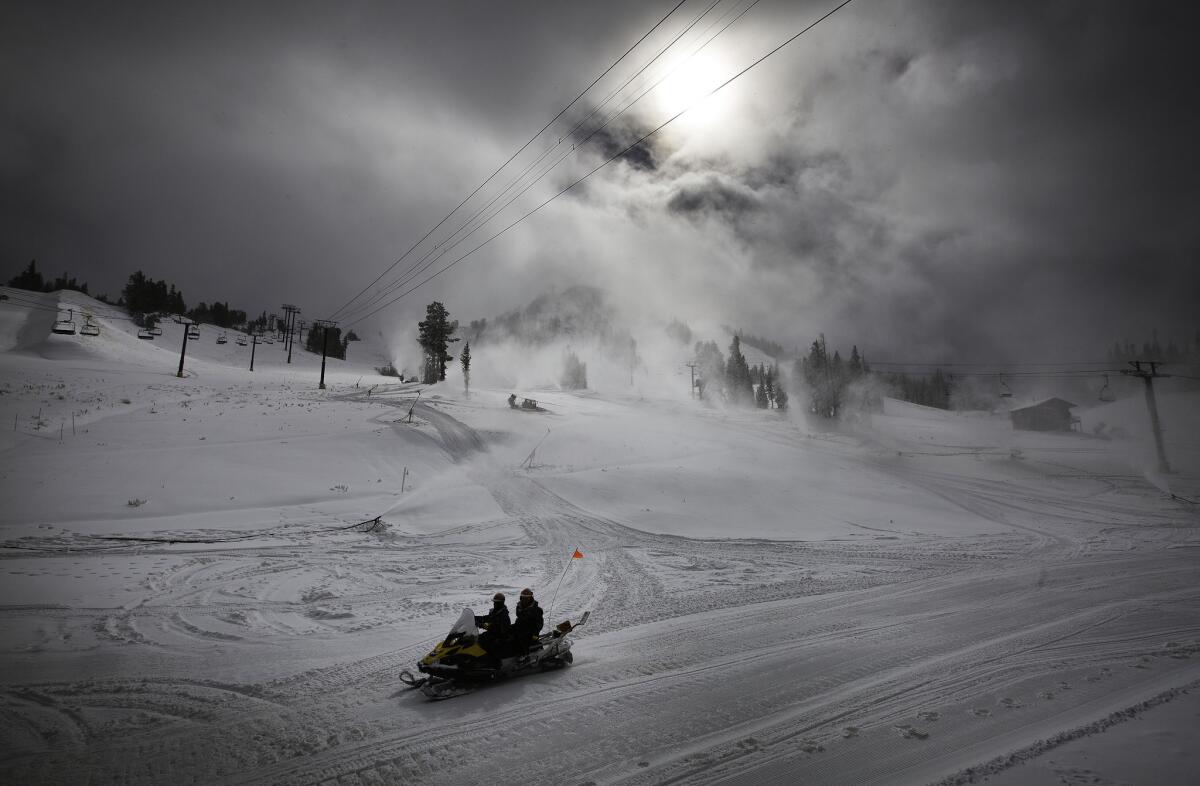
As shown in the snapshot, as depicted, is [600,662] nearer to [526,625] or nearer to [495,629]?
[526,625]

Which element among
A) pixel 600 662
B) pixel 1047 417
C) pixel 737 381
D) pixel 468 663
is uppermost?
pixel 737 381

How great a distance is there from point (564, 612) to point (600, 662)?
3.12 meters

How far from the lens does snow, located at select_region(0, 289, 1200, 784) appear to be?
18.4 ft

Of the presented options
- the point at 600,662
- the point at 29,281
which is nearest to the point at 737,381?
the point at 600,662

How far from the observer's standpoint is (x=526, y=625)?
7.95m

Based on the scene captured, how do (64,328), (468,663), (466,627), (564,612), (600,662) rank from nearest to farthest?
(468,663) → (466,627) → (600,662) → (564,612) → (64,328)

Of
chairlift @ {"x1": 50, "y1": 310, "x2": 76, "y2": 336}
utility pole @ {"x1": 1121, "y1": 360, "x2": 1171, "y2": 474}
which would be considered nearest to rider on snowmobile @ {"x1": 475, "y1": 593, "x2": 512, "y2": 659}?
utility pole @ {"x1": 1121, "y1": 360, "x2": 1171, "y2": 474}

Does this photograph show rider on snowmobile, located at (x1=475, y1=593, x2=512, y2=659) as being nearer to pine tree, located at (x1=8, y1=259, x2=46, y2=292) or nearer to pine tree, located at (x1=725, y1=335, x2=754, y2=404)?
pine tree, located at (x1=725, y1=335, x2=754, y2=404)

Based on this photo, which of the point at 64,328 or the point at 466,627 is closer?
the point at 466,627

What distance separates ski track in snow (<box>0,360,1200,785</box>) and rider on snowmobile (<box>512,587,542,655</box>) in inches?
20.0

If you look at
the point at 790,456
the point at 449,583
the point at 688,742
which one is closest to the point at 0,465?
the point at 449,583

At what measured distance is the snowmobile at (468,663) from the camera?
706cm

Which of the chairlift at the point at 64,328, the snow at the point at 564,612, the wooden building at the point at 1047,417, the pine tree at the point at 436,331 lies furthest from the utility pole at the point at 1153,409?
the chairlift at the point at 64,328

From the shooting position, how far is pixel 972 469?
138 feet
